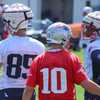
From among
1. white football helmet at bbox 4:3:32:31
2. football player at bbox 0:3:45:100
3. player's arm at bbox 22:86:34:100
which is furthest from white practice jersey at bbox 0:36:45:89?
player's arm at bbox 22:86:34:100

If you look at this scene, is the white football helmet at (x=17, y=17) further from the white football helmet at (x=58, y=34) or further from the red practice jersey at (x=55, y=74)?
the red practice jersey at (x=55, y=74)

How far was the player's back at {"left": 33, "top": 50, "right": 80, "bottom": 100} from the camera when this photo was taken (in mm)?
5379

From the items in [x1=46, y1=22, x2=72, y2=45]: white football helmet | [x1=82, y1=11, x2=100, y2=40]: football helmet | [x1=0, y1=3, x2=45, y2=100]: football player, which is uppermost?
[x1=46, y1=22, x2=72, y2=45]: white football helmet

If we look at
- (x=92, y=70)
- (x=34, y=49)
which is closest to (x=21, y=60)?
(x=34, y=49)

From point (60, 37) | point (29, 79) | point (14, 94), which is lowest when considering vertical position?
point (14, 94)

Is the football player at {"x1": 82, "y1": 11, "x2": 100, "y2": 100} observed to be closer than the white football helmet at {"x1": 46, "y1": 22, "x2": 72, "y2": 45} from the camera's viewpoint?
No

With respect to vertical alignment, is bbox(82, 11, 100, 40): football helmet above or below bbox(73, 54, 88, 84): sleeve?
above

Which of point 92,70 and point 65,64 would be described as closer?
point 65,64

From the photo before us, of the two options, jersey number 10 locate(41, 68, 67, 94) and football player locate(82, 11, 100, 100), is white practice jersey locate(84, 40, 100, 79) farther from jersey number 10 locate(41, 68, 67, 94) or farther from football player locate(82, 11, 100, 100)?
jersey number 10 locate(41, 68, 67, 94)

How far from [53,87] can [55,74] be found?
0.39ft

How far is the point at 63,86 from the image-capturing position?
542 cm

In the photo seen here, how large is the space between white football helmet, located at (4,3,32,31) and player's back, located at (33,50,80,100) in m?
0.98

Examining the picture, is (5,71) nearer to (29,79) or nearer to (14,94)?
(14,94)

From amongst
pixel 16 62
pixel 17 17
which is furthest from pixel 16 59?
pixel 17 17
